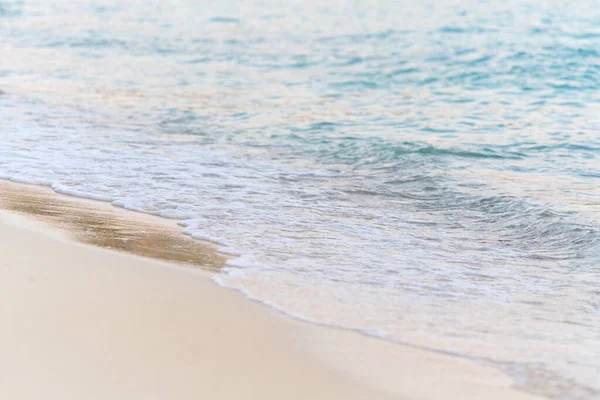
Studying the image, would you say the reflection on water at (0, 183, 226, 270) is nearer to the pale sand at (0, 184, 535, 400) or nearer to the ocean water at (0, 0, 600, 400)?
the ocean water at (0, 0, 600, 400)

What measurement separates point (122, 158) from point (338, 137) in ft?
7.69

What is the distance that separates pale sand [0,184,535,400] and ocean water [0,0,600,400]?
0.18 metres

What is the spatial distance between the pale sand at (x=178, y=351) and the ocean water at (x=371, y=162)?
0.58ft

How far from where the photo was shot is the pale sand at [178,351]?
109 inches

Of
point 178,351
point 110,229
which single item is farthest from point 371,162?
point 178,351

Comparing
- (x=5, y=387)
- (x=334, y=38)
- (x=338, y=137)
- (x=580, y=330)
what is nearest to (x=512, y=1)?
(x=334, y=38)

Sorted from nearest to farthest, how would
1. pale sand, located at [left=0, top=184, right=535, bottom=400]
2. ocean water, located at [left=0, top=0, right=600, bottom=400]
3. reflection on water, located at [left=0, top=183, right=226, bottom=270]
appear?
pale sand, located at [left=0, top=184, right=535, bottom=400], ocean water, located at [left=0, top=0, right=600, bottom=400], reflection on water, located at [left=0, top=183, right=226, bottom=270]

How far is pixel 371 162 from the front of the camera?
703 cm

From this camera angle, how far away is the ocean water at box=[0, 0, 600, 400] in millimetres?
3670

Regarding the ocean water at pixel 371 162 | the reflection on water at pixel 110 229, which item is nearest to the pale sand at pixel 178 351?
the ocean water at pixel 371 162

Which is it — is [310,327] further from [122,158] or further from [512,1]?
[512,1]

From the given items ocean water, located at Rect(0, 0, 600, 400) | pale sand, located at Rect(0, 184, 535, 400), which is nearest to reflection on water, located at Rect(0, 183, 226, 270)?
ocean water, located at Rect(0, 0, 600, 400)

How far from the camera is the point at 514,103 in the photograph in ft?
32.0

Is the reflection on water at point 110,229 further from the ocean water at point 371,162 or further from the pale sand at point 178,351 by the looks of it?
the pale sand at point 178,351
